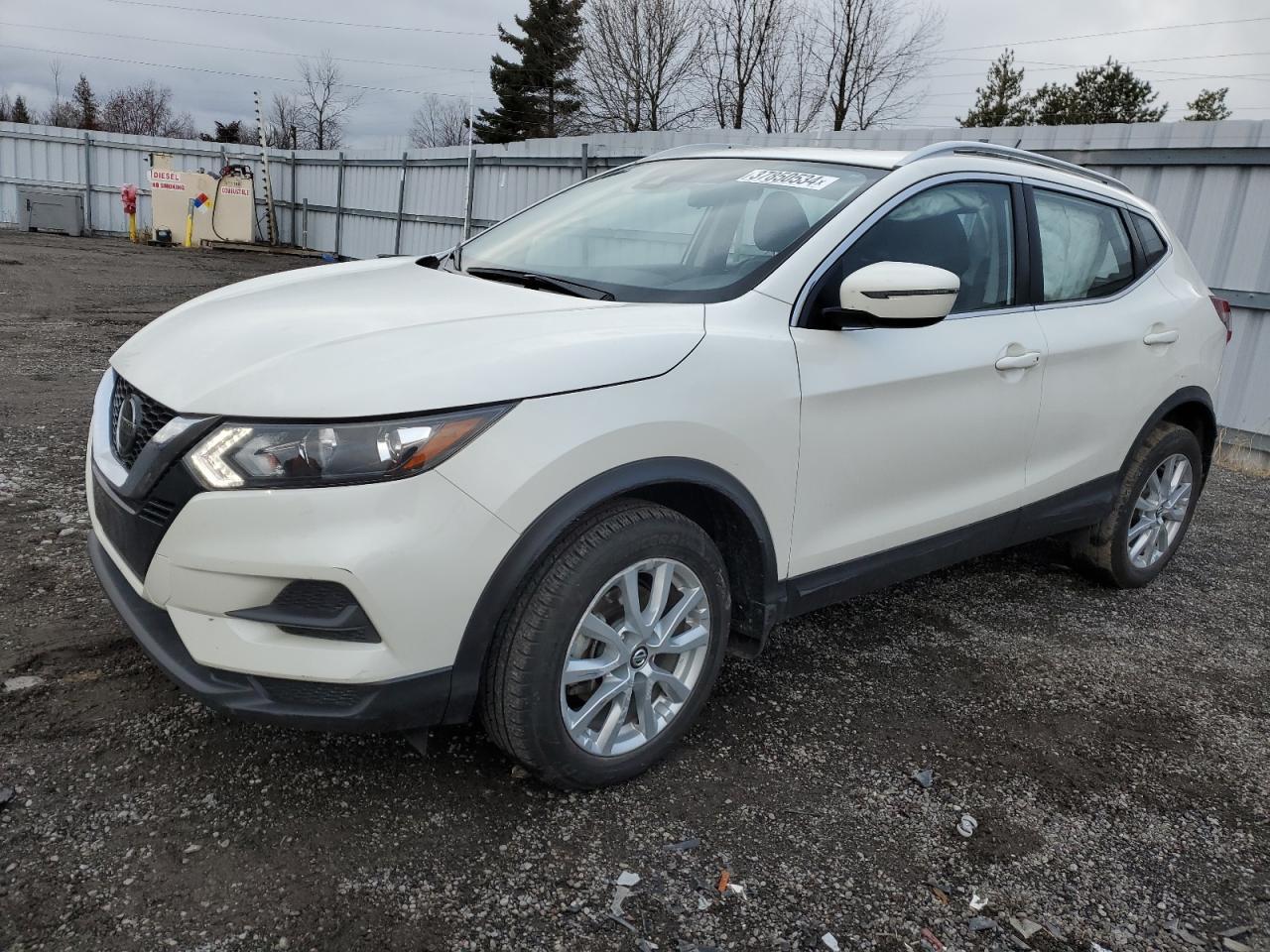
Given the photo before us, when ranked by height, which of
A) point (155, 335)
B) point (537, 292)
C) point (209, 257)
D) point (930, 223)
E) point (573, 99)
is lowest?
point (209, 257)

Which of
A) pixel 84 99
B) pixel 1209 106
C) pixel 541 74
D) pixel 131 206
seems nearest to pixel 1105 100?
pixel 1209 106

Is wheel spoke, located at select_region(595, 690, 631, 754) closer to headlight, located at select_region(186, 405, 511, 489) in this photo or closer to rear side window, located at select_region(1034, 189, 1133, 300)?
headlight, located at select_region(186, 405, 511, 489)

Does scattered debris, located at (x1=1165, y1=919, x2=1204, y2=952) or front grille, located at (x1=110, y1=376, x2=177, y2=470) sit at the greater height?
front grille, located at (x1=110, y1=376, x2=177, y2=470)

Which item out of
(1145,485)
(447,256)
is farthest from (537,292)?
(1145,485)

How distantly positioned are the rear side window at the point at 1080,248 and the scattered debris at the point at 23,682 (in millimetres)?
3561

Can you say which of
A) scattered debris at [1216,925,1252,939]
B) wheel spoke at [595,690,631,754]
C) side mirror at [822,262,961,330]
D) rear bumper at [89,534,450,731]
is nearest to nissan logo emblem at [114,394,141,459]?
rear bumper at [89,534,450,731]

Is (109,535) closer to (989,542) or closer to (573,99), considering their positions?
(989,542)

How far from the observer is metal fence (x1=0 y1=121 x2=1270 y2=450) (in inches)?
302

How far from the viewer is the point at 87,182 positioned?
84.3 feet

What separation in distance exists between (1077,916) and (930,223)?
6.77ft

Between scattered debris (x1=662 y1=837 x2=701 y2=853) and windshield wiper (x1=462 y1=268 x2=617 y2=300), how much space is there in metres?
1.44

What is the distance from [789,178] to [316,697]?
Answer: 2171mm

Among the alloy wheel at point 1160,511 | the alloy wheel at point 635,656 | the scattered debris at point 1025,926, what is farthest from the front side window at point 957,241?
the scattered debris at point 1025,926

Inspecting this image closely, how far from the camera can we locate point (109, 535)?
2.38m
